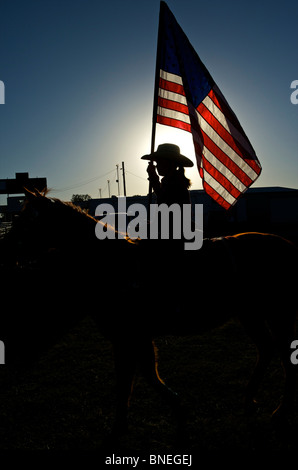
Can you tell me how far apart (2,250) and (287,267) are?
138 inches

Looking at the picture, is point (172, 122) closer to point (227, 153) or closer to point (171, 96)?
point (171, 96)

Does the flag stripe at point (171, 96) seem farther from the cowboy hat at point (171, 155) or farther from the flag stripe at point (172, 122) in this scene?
the cowboy hat at point (171, 155)

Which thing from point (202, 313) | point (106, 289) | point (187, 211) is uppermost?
point (187, 211)

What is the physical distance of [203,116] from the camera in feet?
17.7

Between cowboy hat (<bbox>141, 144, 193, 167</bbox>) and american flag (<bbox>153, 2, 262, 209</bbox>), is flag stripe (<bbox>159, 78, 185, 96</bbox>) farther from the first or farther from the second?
cowboy hat (<bbox>141, 144, 193, 167</bbox>)

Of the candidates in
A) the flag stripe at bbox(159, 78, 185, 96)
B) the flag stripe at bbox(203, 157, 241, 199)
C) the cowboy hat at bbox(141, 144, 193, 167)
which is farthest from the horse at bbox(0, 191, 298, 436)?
the flag stripe at bbox(159, 78, 185, 96)

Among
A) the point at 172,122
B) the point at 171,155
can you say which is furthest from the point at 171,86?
the point at 171,155

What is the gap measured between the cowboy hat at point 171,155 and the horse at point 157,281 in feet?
3.22

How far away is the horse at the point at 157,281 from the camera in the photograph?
3.33m

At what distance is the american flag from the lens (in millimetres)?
5215

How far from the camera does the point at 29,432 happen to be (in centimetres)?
386

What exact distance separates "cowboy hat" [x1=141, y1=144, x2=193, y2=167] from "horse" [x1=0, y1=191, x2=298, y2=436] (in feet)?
3.22

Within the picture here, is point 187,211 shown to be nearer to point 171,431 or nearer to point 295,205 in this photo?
point 171,431
